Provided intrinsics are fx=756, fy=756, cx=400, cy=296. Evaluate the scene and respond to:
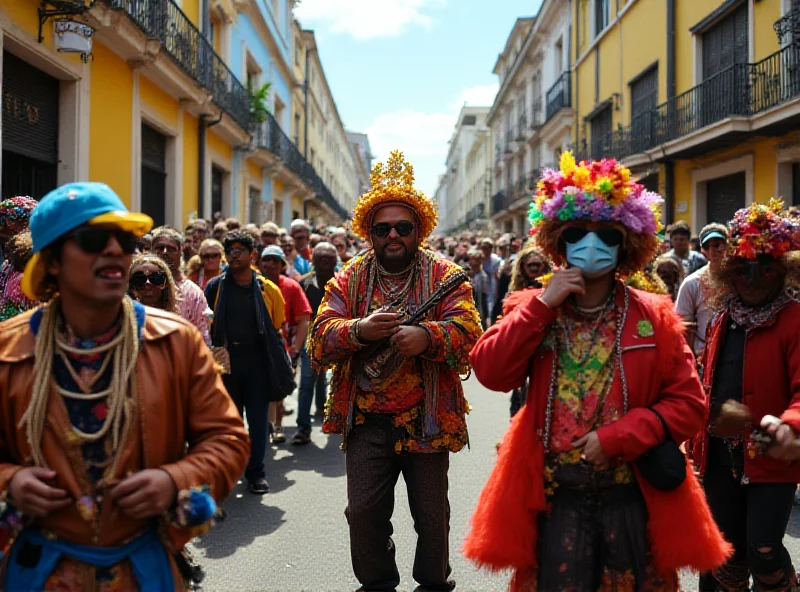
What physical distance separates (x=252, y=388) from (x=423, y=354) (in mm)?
2890

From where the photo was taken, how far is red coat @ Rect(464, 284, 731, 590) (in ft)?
8.11

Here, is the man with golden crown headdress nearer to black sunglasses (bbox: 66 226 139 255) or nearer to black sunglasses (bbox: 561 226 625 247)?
black sunglasses (bbox: 561 226 625 247)

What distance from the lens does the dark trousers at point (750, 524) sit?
314cm

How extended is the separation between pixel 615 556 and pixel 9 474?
1.86 metres

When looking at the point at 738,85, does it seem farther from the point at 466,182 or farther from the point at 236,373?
the point at 466,182

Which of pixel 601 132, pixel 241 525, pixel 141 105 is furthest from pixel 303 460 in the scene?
pixel 601 132

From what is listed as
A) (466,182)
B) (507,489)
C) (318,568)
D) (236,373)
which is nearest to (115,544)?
(507,489)

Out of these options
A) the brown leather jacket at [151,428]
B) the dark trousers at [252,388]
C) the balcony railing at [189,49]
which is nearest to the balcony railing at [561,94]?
the balcony railing at [189,49]

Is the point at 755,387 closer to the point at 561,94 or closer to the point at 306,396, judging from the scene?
the point at 306,396

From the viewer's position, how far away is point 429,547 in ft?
11.5

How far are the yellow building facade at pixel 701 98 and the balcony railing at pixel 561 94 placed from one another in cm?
232

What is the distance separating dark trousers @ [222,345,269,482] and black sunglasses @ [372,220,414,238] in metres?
2.63

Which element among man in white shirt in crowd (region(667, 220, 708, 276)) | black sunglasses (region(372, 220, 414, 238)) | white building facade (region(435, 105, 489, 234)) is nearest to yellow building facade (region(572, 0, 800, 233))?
man in white shirt in crowd (region(667, 220, 708, 276))

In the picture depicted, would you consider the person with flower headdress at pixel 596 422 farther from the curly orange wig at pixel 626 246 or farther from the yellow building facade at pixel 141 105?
the yellow building facade at pixel 141 105
